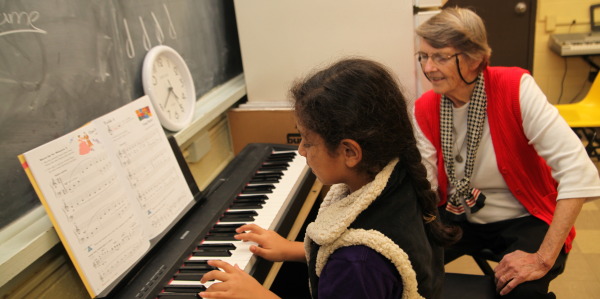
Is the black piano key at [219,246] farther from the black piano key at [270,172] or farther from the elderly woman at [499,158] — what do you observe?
the elderly woman at [499,158]

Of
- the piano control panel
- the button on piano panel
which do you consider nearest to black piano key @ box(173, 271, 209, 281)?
the button on piano panel

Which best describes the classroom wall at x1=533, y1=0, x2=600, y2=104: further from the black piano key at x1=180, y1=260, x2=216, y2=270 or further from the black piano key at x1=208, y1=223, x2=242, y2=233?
the black piano key at x1=180, y1=260, x2=216, y2=270

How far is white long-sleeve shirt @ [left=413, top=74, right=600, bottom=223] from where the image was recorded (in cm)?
141

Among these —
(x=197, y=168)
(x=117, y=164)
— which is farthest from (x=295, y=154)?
(x=117, y=164)

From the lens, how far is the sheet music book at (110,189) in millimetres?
1106

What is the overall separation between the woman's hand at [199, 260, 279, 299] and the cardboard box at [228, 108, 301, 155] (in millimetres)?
1115

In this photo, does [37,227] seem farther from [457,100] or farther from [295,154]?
[457,100]

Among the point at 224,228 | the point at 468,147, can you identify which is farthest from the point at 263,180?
the point at 468,147

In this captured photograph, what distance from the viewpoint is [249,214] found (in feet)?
5.06

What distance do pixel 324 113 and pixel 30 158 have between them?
0.67m

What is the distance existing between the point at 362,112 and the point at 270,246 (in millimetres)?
578

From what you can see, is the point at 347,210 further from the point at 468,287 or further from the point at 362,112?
the point at 468,287

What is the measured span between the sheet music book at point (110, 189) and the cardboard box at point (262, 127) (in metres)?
0.75

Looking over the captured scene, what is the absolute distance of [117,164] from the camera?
1.31 metres
